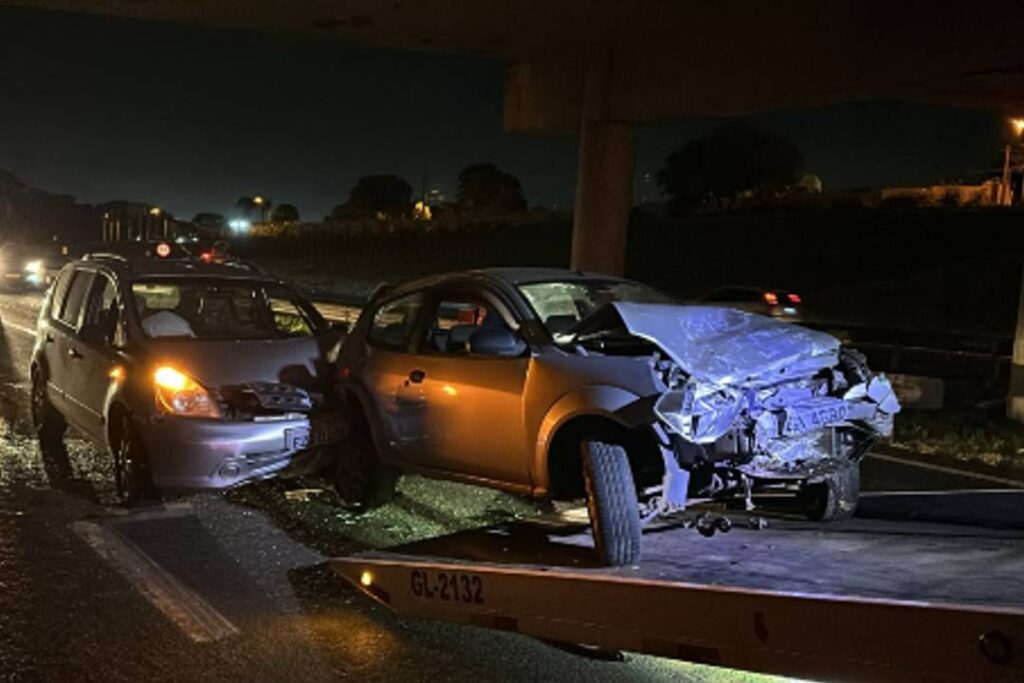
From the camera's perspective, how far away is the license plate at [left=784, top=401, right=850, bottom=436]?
5531mm

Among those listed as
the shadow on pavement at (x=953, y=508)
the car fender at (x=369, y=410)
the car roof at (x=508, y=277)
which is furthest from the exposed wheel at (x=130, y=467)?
the shadow on pavement at (x=953, y=508)

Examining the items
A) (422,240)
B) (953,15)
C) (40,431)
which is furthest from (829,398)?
(422,240)

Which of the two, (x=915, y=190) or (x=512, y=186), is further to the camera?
(x=512, y=186)

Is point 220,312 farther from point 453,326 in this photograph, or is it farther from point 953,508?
point 953,508

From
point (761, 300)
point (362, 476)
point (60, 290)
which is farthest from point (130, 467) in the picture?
point (761, 300)

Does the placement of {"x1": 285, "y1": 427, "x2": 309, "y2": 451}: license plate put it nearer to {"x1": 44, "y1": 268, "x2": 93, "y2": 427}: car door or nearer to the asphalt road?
the asphalt road

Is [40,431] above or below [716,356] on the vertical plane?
below

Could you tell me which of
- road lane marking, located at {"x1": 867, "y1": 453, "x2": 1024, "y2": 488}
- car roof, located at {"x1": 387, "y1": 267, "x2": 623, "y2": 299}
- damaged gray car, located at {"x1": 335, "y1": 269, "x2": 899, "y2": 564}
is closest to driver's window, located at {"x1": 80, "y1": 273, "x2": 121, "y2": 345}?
damaged gray car, located at {"x1": 335, "y1": 269, "x2": 899, "y2": 564}

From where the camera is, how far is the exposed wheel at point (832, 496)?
6.21 metres

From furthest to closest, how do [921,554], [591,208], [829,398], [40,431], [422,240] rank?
[422,240]
[591,208]
[40,431]
[829,398]
[921,554]

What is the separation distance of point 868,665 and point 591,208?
16.3 meters

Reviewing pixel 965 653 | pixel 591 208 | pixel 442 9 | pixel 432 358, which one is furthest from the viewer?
pixel 591 208

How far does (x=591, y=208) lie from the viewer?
1962 centimetres

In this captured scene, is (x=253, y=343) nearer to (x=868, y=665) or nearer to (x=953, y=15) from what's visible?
(x=868, y=665)
